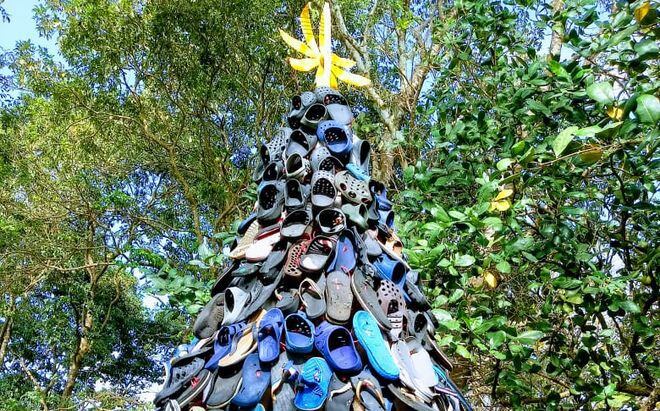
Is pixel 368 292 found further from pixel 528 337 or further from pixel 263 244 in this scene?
pixel 528 337

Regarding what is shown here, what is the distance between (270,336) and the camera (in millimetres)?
1696

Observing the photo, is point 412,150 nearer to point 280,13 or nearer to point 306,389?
point 280,13

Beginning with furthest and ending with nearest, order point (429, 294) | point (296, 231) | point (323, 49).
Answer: point (429, 294)
point (323, 49)
point (296, 231)

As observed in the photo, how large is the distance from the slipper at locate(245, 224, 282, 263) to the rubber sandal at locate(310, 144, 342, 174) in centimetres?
25

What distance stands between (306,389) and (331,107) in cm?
115

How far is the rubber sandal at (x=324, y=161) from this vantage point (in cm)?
217

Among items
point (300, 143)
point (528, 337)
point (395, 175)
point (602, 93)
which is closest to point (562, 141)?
point (602, 93)

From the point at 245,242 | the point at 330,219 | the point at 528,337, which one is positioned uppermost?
the point at 245,242

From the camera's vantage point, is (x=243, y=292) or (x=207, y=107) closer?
(x=243, y=292)

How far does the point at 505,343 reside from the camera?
2.89 m

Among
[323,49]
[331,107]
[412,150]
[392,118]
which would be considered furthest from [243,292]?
[392,118]

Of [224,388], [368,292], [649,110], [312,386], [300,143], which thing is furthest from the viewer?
[300,143]

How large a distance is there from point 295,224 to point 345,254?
0.20 m

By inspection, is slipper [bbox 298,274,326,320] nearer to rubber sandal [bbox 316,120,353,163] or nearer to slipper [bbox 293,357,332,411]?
slipper [bbox 293,357,332,411]
